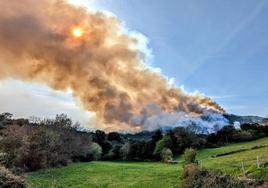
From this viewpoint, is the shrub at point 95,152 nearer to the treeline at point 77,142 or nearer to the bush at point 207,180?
the treeline at point 77,142

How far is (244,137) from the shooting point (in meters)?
114

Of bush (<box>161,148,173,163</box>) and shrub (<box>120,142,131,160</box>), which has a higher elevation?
shrub (<box>120,142,131,160</box>)

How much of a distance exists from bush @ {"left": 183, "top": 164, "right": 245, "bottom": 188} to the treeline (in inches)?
1459

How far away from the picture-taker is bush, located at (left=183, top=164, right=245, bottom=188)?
3511cm

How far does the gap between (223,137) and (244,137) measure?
24.9 feet

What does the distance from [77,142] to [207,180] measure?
212 feet

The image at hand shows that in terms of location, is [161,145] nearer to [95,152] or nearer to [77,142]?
[95,152]

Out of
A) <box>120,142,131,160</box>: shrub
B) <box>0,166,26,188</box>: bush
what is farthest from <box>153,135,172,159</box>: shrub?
<box>0,166,26,188</box>: bush

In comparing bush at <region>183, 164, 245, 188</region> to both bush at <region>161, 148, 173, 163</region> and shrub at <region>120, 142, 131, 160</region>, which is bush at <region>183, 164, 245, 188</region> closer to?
bush at <region>161, 148, 173, 163</region>

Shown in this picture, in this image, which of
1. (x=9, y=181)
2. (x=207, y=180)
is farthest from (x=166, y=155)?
(x=9, y=181)

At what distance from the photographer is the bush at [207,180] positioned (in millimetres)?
35106

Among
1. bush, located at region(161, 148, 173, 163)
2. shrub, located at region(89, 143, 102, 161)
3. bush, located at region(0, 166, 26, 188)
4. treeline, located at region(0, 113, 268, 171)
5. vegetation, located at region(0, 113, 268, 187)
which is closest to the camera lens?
bush, located at region(0, 166, 26, 188)

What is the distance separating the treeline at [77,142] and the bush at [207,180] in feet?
122

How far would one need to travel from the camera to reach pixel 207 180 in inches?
1500
